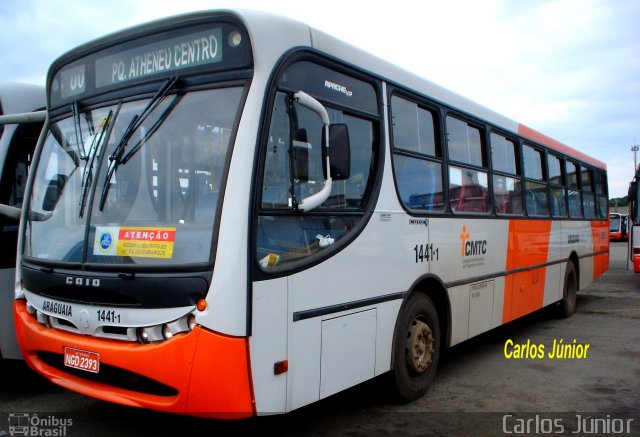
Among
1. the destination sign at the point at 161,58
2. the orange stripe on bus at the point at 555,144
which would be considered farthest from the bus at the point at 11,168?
the orange stripe on bus at the point at 555,144

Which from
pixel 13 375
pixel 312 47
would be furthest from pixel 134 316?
pixel 13 375

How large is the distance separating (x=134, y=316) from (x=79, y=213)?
0.95 meters

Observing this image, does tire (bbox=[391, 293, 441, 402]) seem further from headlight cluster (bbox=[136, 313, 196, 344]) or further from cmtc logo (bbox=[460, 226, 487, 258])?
headlight cluster (bbox=[136, 313, 196, 344])

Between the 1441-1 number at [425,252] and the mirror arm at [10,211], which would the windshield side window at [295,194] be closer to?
the 1441-1 number at [425,252]

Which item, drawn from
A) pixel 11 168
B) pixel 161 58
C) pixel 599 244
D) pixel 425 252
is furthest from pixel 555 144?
pixel 11 168

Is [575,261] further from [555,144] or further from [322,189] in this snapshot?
[322,189]

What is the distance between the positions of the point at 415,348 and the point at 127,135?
9.89 ft

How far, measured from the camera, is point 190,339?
3156mm

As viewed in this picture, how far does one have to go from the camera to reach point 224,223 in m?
3.22

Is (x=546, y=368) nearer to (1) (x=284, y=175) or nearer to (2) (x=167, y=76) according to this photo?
(1) (x=284, y=175)

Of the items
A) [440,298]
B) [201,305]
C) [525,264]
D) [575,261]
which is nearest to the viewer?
[201,305]

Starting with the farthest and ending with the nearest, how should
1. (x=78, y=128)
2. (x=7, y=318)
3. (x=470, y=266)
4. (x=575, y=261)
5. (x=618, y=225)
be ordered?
(x=618, y=225) < (x=575, y=261) < (x=470, y=266) < (x=7, y=318) < (x=78, y=128)

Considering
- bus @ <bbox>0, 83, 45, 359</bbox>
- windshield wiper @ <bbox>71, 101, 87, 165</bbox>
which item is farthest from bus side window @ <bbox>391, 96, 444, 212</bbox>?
bus @ <bbox>0, 83, 45, 359</bbox>

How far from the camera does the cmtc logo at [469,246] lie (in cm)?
579
